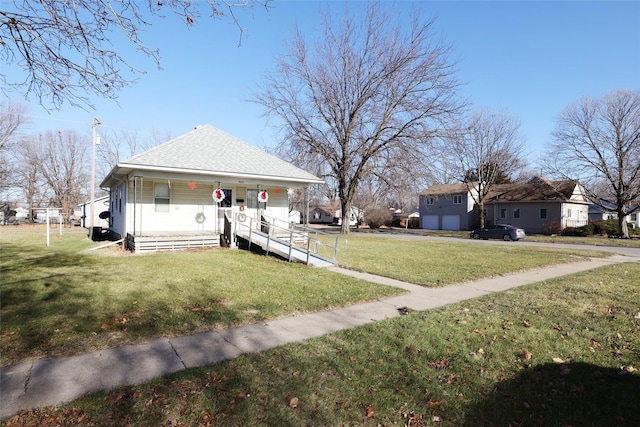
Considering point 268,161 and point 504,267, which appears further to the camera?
point 268,161

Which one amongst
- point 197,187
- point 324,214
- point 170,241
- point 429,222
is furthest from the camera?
point 324,214

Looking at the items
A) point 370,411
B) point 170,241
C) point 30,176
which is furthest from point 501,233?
point 30,176

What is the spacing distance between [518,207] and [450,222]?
8.36m

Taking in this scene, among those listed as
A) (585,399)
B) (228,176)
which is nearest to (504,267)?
(585,399)

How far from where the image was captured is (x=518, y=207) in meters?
40.7

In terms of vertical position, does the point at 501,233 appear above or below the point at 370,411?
below

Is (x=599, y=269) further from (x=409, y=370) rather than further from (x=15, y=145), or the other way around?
(x=15, y=145)

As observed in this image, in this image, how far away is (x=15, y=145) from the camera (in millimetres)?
36094

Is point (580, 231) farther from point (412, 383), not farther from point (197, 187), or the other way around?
point (412, 383)

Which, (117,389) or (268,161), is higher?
(268,161)

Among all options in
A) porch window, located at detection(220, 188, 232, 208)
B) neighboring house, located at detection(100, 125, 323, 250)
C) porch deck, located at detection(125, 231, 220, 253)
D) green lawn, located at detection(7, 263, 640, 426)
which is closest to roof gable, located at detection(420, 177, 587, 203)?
neighboring house, located at detection(100, 125, 323, 250)

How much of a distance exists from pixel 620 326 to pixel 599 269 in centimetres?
780

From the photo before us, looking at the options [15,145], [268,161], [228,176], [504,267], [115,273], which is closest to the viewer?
[115,273]

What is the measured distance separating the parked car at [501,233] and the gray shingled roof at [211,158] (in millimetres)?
19071
